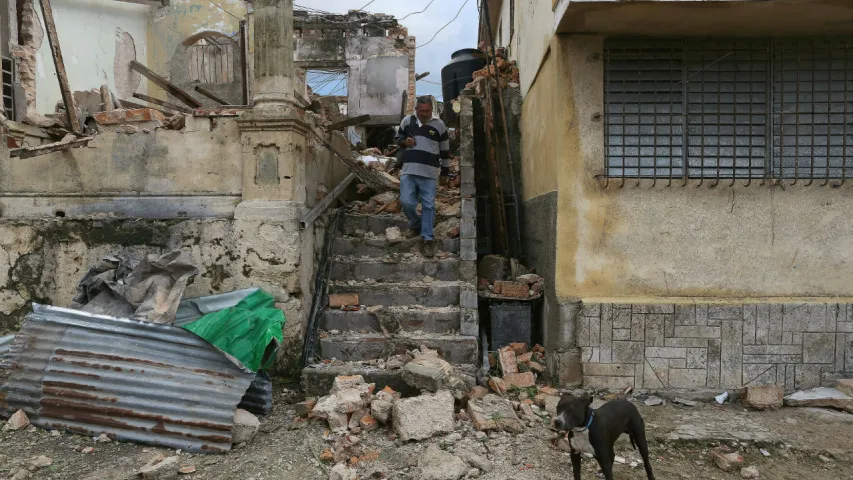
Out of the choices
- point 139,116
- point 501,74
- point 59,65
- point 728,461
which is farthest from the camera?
point 501,74

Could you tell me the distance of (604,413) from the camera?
3.19 m

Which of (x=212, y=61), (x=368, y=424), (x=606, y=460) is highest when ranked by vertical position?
(x=212, y=61)

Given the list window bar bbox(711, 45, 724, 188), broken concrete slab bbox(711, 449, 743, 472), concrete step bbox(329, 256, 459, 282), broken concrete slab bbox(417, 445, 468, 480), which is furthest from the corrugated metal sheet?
window bar bbox(711, 45, 724, 188)

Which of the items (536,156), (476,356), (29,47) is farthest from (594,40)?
(29,47)

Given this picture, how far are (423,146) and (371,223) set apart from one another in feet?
3.83

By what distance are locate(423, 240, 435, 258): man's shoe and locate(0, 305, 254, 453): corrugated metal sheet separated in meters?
2.75

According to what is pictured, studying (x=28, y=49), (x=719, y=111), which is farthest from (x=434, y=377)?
(x=28, y=49)

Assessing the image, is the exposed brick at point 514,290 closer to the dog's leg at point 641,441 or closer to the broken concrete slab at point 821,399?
the dog's leg at point 641,441

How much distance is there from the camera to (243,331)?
4074mm

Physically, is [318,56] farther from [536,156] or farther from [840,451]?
[840,451]

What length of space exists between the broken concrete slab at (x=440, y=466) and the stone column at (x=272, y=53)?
131 inches

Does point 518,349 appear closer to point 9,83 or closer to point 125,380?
point 125,380

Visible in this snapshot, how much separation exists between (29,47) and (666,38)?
12454mm

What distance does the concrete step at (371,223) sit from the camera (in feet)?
21.6
